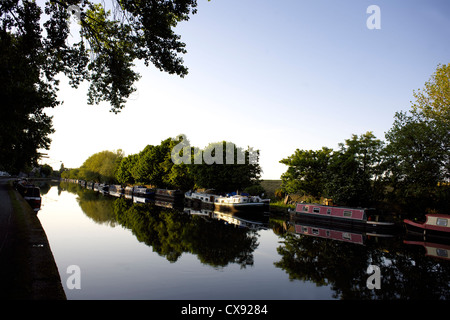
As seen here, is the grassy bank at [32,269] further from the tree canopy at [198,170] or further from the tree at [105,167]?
the tree at [105,167]

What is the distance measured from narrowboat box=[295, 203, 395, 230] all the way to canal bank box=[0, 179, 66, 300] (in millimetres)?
27474

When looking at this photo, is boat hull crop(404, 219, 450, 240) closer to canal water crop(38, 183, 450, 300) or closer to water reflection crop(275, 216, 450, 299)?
canal water crop(38, 183, 450, 300)

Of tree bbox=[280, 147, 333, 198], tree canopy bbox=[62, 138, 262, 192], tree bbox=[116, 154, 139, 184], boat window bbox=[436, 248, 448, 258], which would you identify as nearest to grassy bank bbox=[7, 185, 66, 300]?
boat window bbox=[436, 248, 448, 258]

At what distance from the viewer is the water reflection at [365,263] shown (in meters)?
12.7

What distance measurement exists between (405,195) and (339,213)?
6.96m

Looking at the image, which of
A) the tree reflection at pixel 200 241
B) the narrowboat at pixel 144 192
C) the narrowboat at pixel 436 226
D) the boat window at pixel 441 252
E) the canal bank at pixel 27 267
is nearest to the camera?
the canal bank at pixel 27 267

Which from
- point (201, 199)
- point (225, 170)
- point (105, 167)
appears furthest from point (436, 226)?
point (105, 167)

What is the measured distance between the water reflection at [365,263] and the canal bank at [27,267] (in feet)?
34.0

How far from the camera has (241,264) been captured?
52.8ft

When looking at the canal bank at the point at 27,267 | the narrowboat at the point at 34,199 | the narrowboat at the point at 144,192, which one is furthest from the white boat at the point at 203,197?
the canal bank at the point at 27,267

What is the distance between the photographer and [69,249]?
717 inches

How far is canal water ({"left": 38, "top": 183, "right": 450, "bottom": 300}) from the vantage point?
11938 mm

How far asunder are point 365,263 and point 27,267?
16957 mm
